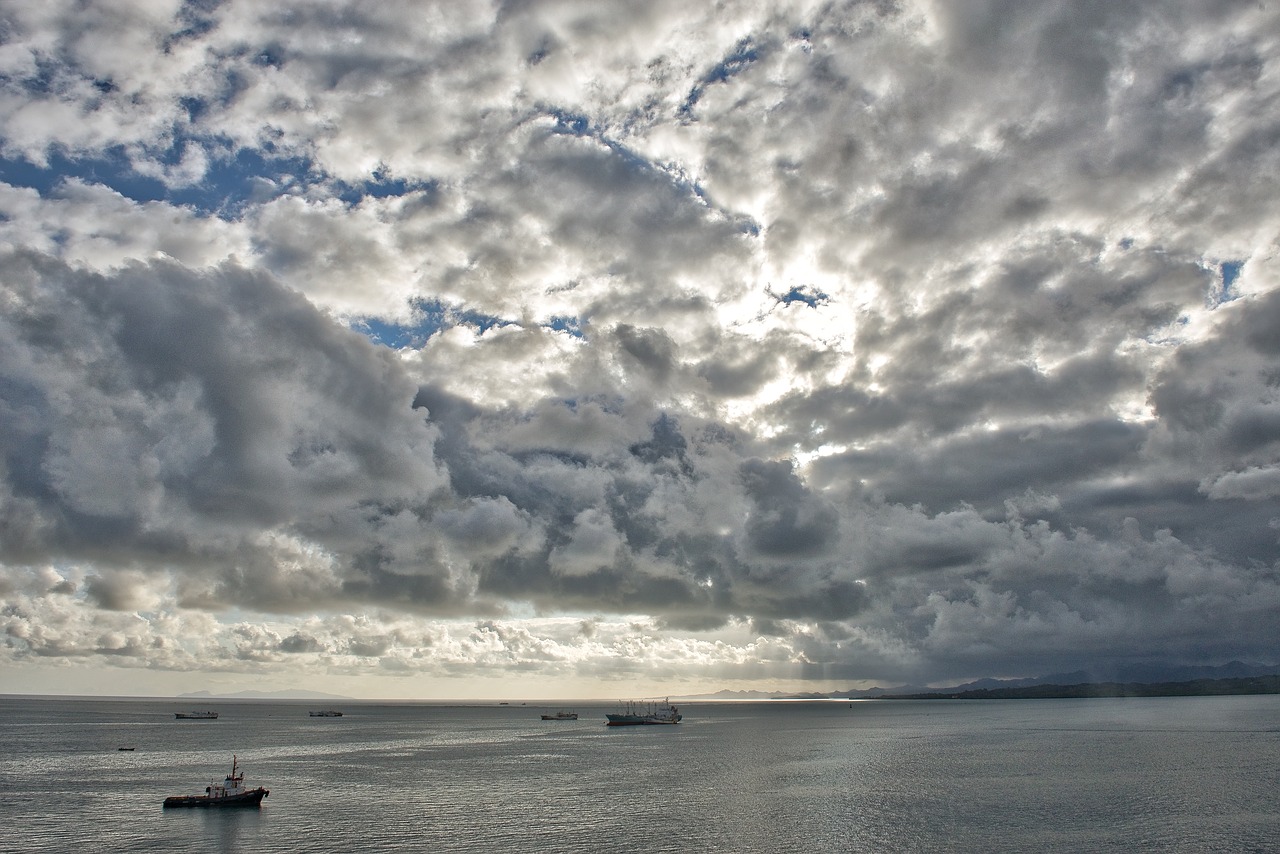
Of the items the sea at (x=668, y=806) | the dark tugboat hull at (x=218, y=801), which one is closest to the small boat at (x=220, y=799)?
the dark tugboat hull at (x=218, y=801)

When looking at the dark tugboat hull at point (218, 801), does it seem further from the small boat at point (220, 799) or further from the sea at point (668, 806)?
the sea at point (668, 806)

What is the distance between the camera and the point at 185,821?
105 meters

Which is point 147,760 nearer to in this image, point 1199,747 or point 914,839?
point 914,839

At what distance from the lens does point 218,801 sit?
4515 inches

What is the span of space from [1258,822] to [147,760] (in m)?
206

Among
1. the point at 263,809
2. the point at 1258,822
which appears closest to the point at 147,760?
the point at 263,809

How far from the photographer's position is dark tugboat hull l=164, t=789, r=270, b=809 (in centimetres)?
11469

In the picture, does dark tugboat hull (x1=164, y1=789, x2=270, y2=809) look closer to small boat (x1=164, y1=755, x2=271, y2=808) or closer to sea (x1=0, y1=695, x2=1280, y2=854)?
small boat (x1=164, y1=755, x2=271, y2=808)

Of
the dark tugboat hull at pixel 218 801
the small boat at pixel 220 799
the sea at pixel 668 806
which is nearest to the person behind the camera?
the sea at pixel 668 806

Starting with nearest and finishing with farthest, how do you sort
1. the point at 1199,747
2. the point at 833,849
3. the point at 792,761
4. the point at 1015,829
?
the point at 833,849 → the point at 1015,829 → the point at 792,761 → the point at 1199,747

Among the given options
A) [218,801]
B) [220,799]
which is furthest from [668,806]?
[218,801]

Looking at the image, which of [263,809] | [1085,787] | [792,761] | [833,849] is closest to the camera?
[833,849]

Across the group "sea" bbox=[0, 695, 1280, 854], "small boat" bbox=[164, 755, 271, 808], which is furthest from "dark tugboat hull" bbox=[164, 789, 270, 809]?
"sea" bbox=[0, 695, 1280, 854]

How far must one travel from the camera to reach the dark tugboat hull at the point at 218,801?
115 meters
